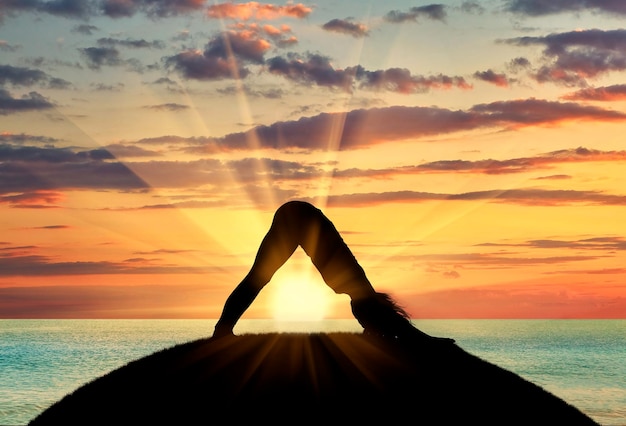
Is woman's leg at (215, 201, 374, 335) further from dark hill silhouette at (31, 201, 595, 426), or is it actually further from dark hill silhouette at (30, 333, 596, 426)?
dark hill silhouette at (30, 333, 596, 426)

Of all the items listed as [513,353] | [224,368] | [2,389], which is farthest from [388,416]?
[513,353]

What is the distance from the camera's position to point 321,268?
14633 millimetres

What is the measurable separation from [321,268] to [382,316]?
138cm

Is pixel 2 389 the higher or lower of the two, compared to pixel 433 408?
higher

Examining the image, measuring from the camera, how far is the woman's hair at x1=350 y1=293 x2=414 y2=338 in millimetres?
14195

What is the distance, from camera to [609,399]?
65188mm

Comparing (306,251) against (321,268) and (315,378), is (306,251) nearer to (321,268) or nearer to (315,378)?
(321,268)

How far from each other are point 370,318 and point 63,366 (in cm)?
8709

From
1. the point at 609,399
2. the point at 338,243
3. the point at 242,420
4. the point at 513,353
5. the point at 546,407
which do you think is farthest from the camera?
the point at 513,353

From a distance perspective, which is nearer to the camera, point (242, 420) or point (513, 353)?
point (242, 420)

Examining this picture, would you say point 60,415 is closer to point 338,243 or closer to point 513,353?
point 338,243

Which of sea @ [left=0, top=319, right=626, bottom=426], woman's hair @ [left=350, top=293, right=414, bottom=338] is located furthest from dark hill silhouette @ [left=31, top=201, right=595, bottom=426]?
sea @ [left=0, top=319, right=626, bottom=426]

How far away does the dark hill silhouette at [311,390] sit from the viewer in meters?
11.8

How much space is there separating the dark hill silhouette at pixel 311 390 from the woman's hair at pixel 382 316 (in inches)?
9.5
